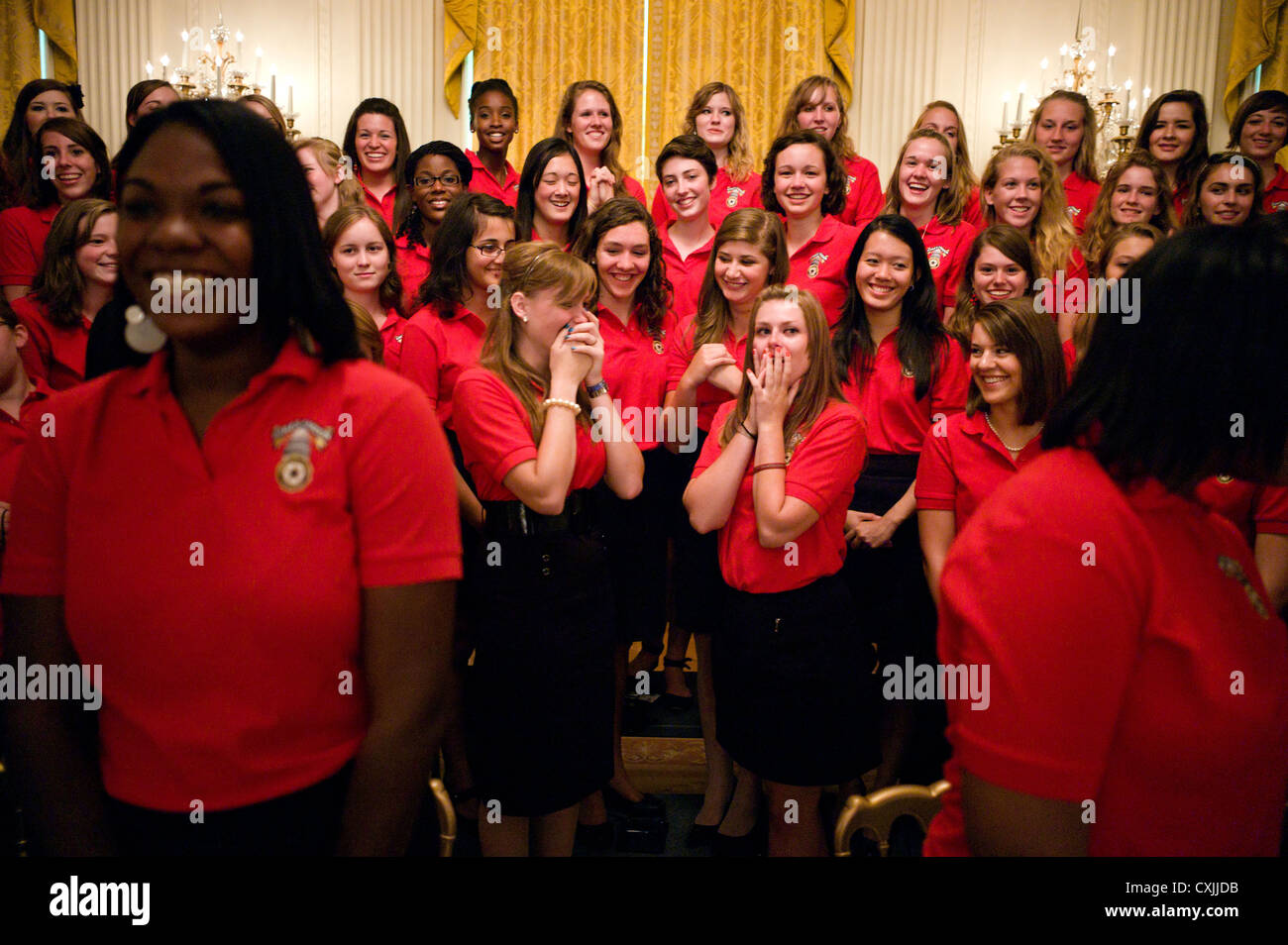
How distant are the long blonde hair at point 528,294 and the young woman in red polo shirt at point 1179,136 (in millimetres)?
3394

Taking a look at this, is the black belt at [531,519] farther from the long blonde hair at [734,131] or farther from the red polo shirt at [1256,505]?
the long blonde hair at [734,131]

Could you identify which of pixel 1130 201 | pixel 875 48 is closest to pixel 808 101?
pixel 1130 201

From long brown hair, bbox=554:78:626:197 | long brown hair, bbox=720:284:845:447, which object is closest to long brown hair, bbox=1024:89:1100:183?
long brown hair, bbox=554:78:626:197

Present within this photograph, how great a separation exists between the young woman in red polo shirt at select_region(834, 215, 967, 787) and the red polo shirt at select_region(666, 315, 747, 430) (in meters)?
0.33

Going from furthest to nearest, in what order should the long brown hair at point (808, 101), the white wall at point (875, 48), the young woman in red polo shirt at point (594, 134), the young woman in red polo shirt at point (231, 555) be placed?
the white wall at point (875, 48) → the long brown hair at point (808, 101) → the young woman in red polo shirt at point (594, 134) → the young woman in red polo shirt at point (231, 555)

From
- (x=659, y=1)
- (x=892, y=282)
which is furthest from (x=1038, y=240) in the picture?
(x=659, y=1)

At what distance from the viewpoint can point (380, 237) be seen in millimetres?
3082

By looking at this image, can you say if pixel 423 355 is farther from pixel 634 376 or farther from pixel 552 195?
pixel 552 195

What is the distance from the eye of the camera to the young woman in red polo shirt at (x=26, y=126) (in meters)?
3.90

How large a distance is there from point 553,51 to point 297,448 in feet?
21.2

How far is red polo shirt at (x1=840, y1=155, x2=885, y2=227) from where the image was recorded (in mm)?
4434

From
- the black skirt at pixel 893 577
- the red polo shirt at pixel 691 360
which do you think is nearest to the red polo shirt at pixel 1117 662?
the black skirt at pixel 893 577
